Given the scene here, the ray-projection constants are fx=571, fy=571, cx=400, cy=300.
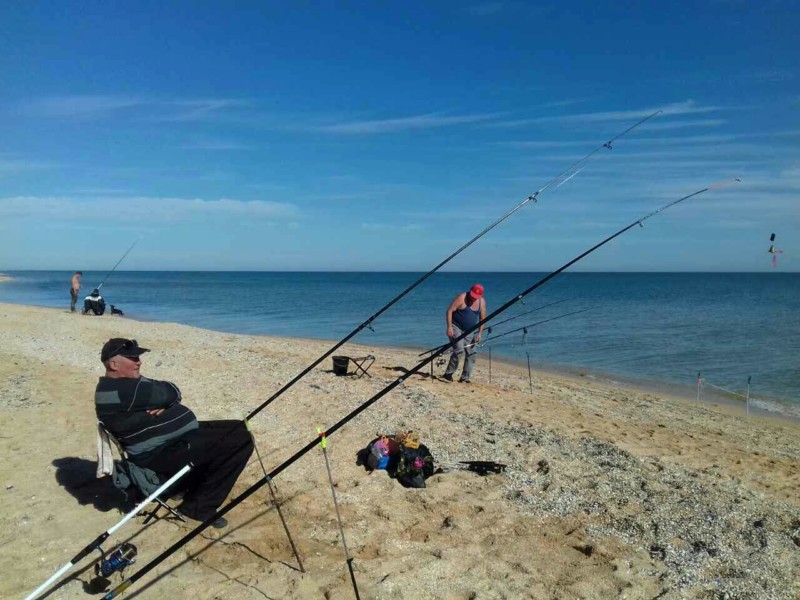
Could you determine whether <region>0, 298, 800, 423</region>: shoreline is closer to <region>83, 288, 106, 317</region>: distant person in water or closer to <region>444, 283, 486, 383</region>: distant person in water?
<region>444, 283, 486, 383</region>: distant person in water

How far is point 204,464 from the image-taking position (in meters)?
4.61

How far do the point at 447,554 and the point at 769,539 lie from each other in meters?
2.62

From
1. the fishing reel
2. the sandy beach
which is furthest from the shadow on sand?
the fishing reel

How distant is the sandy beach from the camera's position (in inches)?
153

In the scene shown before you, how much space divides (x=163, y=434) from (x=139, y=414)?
0.26 meters

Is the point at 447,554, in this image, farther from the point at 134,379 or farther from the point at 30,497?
the point at 30,497

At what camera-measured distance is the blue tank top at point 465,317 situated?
1021cm

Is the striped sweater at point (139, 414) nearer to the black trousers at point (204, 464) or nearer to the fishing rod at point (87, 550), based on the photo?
the black trousers at point (204, 464)

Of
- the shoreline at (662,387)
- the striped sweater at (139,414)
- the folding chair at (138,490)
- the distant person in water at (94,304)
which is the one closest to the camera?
the striped sweater at (139,414)

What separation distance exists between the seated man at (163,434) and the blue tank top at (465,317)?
19.6 ft

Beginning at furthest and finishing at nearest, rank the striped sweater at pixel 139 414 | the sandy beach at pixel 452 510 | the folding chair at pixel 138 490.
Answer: the folding chair at pixel 138 490 → the striped sweater at pixel 139 414 → the sandy beach at pixel 452 510

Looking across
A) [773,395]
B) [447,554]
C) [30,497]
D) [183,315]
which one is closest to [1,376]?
[30,497]

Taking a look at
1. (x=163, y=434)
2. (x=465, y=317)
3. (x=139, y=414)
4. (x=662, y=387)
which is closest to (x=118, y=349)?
(x=139, y=414)

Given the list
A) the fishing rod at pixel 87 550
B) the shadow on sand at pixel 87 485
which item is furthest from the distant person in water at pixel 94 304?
the fishing rod at pixel 87 550
